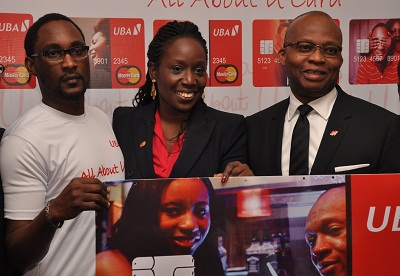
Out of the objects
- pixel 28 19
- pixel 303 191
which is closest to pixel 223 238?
pixel 303 191

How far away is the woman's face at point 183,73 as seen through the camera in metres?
1.72

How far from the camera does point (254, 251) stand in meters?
1.36

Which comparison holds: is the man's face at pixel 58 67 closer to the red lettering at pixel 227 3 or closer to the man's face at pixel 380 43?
the red lettering at pixel 227 3

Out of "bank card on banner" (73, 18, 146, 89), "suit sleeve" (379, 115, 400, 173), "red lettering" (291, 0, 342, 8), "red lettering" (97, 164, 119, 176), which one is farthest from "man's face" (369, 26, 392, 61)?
"red lettering" (97, 164, 119, 176)

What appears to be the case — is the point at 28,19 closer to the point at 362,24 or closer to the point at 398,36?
the point at 362,24

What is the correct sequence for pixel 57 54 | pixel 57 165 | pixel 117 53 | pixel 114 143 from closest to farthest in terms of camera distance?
1. pixel 57 165
2. pixel 57 54
3. pixel 114 143
4. pixel 117 53

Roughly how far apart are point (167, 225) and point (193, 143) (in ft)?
1.38

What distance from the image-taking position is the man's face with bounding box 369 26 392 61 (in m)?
2.43

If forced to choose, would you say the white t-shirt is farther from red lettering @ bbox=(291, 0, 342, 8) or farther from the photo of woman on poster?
red lettering @ bbox=(291, 0, 342, 8)

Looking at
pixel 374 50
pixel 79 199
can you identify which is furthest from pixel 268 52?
pixel 79 199

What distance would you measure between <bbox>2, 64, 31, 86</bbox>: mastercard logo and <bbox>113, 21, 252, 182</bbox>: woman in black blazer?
2.35ft

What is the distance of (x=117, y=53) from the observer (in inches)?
93.9

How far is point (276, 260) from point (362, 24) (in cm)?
148

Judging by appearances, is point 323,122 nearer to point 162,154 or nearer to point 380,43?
point 162,154
